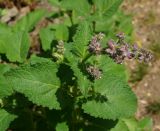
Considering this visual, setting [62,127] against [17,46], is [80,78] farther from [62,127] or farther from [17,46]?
[17,46]

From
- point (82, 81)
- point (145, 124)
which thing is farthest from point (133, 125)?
point (82, 81)

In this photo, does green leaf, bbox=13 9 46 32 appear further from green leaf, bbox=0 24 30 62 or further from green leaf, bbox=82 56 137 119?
green leaf, bbox=82 56 137 119

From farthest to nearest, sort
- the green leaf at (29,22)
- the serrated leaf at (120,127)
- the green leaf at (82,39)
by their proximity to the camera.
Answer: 1. the green leaf at (29,22)
2. the serrated leaf at (120,127)
3. the green leaf at (82,39)

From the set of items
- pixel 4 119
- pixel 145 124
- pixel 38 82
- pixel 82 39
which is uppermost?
pixel 82 39

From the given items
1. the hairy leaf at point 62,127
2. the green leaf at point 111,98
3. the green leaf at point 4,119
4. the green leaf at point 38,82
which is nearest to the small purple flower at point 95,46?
the green leaf at point 111,98

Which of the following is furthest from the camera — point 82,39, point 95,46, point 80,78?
point 82,39

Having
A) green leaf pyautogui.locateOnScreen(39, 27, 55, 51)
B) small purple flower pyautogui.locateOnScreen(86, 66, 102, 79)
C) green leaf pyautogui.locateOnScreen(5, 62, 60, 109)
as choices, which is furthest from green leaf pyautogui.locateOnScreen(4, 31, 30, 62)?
small purple flower pyautogui.locateOnScreen(86, 66, 102, 79)

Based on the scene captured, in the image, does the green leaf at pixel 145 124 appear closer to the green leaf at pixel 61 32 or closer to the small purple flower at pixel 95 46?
the green leaf at pixel 61 32
